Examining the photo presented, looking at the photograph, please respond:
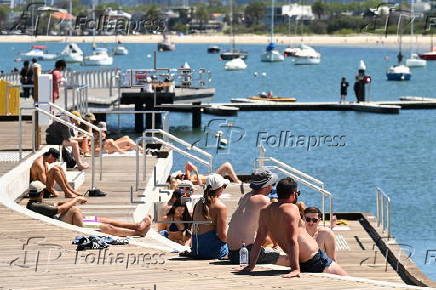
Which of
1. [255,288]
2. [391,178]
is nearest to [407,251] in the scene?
[255,288]

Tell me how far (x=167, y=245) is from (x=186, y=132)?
1621 inches

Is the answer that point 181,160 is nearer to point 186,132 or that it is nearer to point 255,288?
point 186,132

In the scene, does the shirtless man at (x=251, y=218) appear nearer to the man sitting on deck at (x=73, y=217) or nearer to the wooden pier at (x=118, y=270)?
the wooden pier at (x=118, y=270)

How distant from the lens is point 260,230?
14.1m

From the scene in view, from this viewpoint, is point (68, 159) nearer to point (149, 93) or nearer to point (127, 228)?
point (127, 228)

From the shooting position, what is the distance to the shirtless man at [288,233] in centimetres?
1377

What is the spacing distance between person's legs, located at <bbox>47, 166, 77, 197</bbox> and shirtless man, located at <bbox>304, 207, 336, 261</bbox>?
463cm

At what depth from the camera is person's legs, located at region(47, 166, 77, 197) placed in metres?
21.3

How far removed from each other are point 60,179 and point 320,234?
17.0 feet

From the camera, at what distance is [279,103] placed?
206 ft

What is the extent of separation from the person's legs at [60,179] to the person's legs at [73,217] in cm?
263

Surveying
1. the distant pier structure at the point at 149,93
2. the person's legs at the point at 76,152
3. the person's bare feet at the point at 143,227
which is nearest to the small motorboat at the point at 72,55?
the distant pier structure at the point at 149,93

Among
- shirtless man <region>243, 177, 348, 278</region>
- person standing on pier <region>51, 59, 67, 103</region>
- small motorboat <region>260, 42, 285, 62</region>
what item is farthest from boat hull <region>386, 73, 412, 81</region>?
shirtless man <region>243, 177, 348, 278</region>

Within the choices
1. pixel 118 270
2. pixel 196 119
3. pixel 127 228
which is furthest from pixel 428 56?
pixel 118 270
